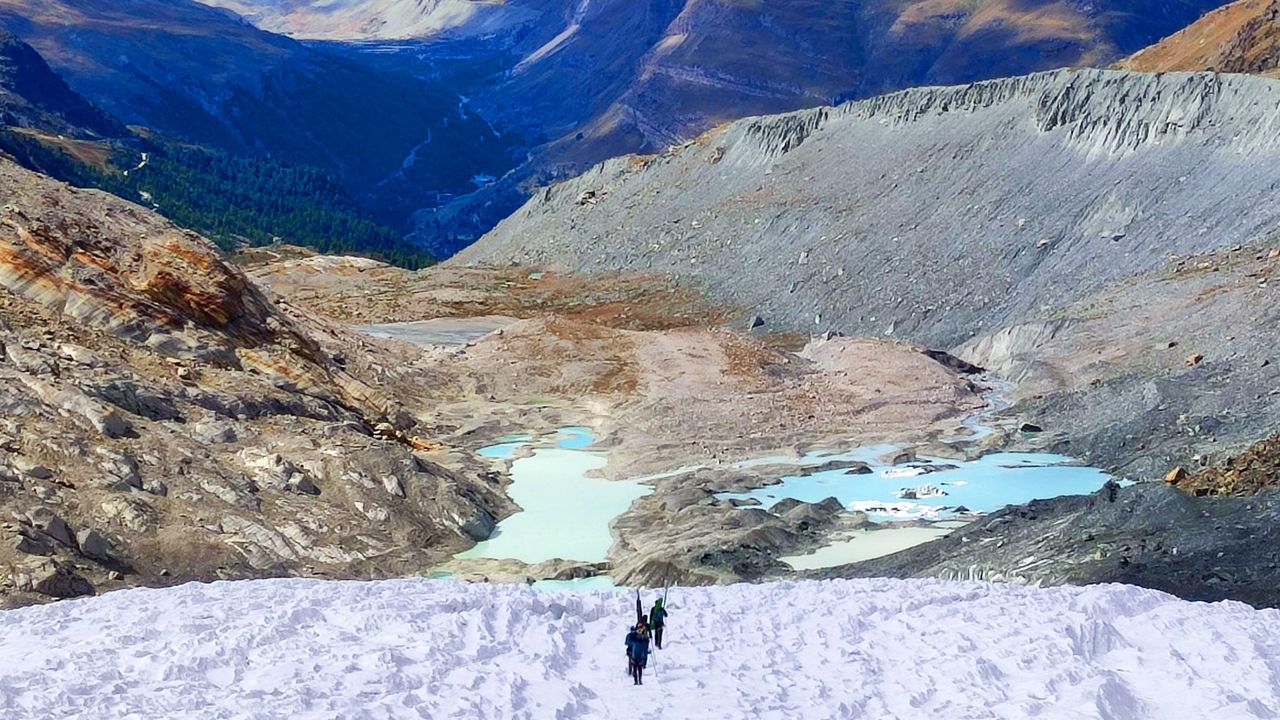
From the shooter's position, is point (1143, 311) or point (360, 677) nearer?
point (360, 677)

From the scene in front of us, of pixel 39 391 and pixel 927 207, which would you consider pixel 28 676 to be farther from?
pixel 927 207

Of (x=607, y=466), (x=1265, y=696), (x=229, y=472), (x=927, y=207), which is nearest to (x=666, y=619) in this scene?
(x=1265, y=696)

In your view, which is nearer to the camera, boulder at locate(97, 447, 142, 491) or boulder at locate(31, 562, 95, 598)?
boulder at locate(31, 562, 95, 598)

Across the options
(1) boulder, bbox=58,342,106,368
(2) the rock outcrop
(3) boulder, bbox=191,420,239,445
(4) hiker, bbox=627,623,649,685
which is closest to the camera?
(4) hiker, bbox=627,623,649,685

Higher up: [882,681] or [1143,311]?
[1143,311]

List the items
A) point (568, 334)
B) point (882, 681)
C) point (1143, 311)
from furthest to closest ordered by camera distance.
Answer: point (568, 334) → point (1143, 311) → point (882, 681)

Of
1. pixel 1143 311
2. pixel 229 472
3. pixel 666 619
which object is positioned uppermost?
pixel 1143 311

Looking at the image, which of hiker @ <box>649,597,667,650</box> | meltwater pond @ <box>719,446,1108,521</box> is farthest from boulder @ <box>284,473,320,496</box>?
hiker @ <box>649,597,667,650</box>

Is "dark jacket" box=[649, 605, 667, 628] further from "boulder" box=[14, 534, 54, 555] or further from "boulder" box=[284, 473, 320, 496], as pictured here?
"boulder" box=[284, 473, 320, 496]
